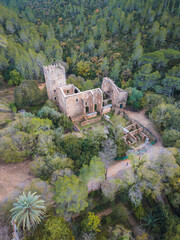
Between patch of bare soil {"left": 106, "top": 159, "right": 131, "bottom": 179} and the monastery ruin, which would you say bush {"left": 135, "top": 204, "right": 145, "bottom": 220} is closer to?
patch of bare soil {"left": 106, "top": 159, "right": 131, "bottom": 179}

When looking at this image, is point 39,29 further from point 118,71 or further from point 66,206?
point 66,206

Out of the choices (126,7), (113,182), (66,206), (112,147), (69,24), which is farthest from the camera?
(69,24)

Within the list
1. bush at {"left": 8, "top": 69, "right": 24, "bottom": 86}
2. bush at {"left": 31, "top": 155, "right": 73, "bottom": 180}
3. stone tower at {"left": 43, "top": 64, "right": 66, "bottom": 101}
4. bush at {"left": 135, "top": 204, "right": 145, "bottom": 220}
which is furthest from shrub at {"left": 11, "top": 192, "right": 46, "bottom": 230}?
bush at {"left": 8, "top": 69, "right": 24, "bottom": 86}

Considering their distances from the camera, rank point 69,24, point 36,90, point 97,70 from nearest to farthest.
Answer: point 36,90, point 97,70, point 69,24

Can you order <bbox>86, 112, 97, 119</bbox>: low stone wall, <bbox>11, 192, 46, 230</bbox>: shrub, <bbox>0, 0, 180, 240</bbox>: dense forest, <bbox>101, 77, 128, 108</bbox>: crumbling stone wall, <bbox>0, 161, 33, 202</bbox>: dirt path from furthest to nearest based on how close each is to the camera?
1. <bbox>101, 77, 128, 108</bbox>: crumbling stone wall
2. <bbox>86, 112, 97, 119</bbox>: low stone wall
3. <bbox>0, 161, 33, 202</bbox>: dirt path
4. <bbox>0, 0, 180, 240</bbox>: dense forest
5. <bbox>11, 192, 46, 230</bbox>: shrub

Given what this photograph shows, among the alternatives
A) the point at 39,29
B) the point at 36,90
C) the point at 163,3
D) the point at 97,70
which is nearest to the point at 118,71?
the point at 97,70

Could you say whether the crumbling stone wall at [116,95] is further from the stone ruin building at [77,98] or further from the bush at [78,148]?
the bush at [78,148]
